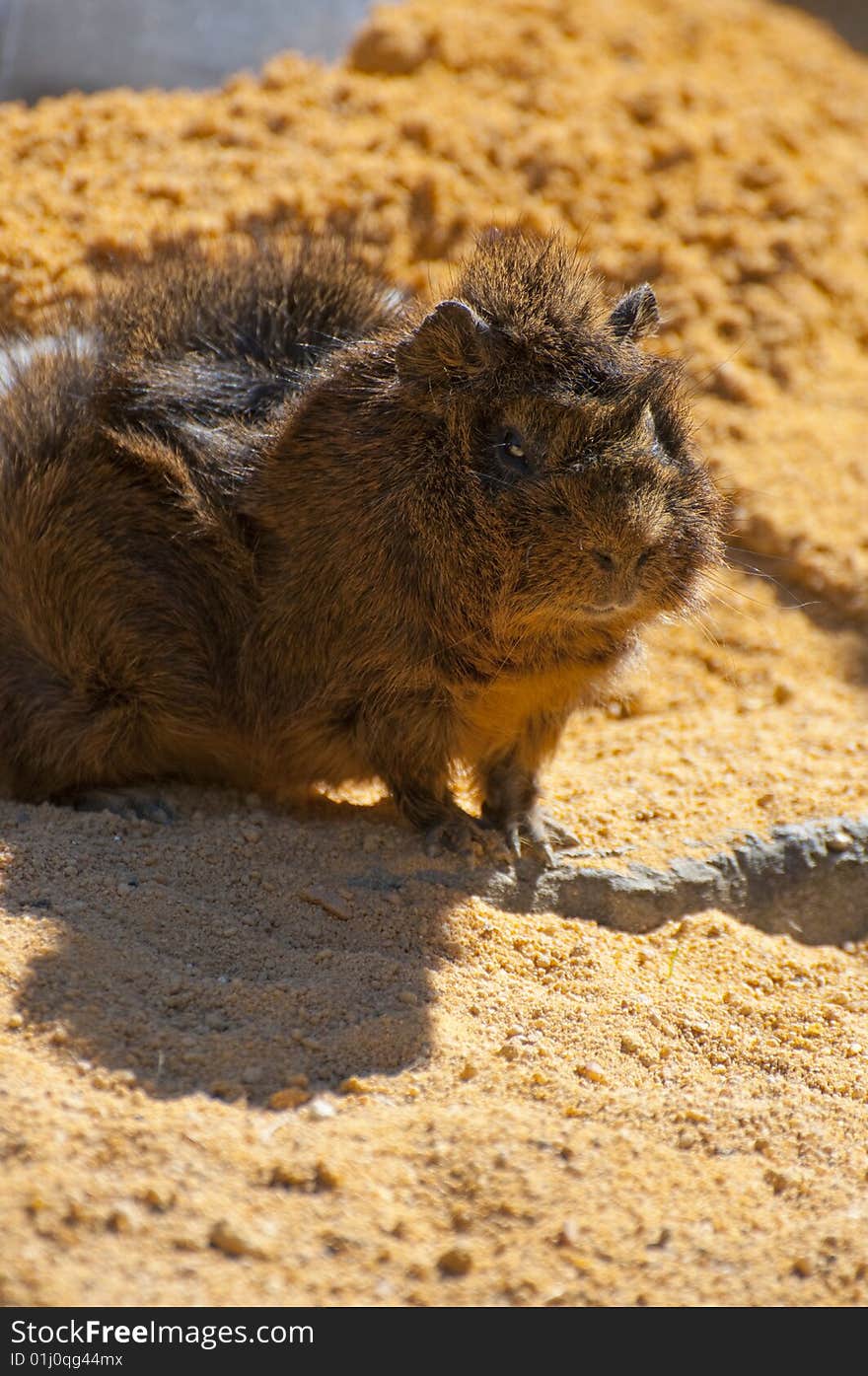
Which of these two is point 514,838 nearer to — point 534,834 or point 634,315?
point 534,834

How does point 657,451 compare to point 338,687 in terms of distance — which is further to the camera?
point 338,687

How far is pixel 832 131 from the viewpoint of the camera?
8711mm

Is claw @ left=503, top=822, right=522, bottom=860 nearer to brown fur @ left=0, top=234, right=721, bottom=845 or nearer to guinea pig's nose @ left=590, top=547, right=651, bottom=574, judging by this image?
brown fur @ left=0, top=234, right=721, bottom=845

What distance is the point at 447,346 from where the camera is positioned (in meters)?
4.18

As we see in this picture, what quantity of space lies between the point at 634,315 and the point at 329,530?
1.25 meters

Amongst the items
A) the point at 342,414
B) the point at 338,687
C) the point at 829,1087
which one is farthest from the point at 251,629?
the point at 829,1087

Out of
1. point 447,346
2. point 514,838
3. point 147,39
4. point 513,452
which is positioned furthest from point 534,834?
point 147,39

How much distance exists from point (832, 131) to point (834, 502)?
129 inches

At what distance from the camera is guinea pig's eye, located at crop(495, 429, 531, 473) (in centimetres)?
406

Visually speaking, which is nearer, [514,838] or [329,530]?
[329,530]

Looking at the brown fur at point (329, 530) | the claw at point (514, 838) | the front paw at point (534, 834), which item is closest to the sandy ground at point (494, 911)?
the front paw at point (534, 834)

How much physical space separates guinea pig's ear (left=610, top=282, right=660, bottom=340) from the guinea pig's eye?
61 centimetres

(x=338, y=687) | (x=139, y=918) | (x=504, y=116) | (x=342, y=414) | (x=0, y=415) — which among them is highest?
(x=504, y=116)
